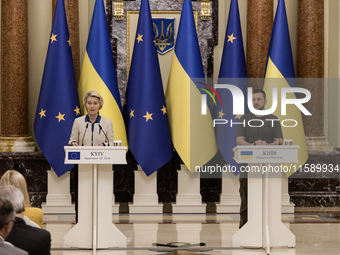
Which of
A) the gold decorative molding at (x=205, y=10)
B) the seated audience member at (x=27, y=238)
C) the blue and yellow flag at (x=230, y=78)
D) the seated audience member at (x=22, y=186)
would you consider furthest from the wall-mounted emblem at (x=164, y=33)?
the seated audience member at (x=27, y=238)

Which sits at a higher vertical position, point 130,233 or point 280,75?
point 280,75

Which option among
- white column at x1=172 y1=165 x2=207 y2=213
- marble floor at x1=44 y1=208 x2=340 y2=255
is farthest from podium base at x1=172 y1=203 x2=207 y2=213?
marble floor at x1=44 y1=208 x2=340 y2=255

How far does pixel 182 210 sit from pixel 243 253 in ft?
7.96

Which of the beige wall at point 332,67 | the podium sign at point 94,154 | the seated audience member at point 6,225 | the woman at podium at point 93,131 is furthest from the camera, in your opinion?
the beige wall at point 332,67

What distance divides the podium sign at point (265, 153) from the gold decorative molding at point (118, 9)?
3.82 metres

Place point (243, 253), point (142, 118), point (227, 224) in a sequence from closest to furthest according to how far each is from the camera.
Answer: point (243, 253) < point (227, 224) < point (142, 118)

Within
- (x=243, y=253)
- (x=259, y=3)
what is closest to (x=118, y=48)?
(x=259, y=3)

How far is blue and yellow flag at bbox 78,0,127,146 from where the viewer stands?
833 centimetres

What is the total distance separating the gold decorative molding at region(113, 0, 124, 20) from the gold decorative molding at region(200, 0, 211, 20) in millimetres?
1125

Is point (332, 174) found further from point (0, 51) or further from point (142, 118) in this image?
point (0, 51)

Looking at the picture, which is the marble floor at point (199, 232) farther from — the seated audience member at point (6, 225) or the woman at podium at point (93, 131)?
the seated audience member at point (6, 225)

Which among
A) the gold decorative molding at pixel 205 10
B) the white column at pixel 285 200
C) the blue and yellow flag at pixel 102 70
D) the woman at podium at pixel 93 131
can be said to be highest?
the gold decorative molding at pixel 205 10

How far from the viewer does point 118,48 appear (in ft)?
30.7

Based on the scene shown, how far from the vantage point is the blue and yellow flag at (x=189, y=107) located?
8.41m
